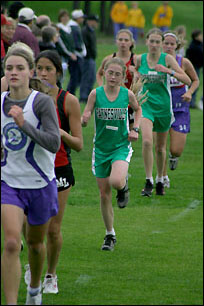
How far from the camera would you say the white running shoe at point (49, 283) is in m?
6.68

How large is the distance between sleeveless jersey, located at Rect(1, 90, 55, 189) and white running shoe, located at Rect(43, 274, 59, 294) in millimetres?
1325

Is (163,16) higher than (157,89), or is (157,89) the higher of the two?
(157,89)

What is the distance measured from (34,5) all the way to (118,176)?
48127mm

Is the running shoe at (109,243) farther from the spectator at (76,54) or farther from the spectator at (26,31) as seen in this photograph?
the spectator at (76,54)

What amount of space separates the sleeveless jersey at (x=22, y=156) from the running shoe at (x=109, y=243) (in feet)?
9.40

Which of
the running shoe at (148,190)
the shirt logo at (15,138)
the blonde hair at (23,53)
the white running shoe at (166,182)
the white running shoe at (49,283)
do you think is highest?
the blonde hair at (23,53)

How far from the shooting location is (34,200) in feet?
18.4

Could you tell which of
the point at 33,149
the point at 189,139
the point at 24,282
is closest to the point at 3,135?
the point at 33,149

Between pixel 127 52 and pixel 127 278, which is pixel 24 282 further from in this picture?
pixel 127 52

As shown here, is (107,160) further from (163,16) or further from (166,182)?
(163,16)

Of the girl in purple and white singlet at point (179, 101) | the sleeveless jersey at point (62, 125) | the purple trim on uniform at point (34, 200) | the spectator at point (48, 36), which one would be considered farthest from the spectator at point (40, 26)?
the purple trim on uniform at point (34, 200)

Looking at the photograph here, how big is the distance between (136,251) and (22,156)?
3.07 m

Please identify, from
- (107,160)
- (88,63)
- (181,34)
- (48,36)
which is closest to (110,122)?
(107,160)

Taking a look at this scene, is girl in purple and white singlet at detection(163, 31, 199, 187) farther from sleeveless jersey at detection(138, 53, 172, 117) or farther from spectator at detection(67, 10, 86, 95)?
spectator at detection(67, 10, 86, 95)
